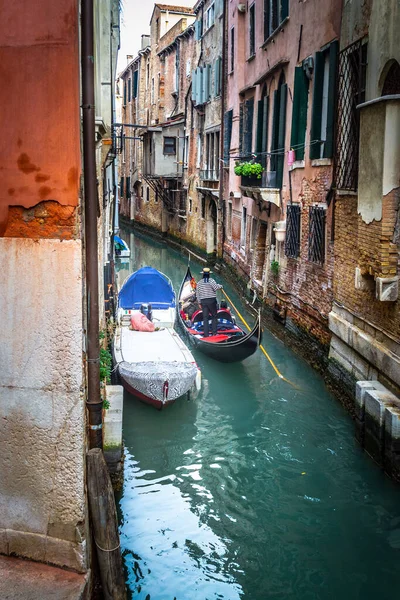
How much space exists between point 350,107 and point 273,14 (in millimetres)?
5780

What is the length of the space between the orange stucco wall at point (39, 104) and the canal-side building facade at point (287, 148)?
6.08 meters

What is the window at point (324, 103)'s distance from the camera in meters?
8.88

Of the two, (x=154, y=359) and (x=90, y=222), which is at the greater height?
(x=90, y=222)

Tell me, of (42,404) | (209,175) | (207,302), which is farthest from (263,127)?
(42,404)

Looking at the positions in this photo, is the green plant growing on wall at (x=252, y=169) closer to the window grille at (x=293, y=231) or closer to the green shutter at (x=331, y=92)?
the window grille at (x=293, y=231)

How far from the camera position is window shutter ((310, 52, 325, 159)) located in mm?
9562

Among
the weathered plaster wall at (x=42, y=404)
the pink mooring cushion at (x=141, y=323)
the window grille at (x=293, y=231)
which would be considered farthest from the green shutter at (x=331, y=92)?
the weathered plaster wall at (x=42, y=404)

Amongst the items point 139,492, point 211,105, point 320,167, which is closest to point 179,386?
point 139,492

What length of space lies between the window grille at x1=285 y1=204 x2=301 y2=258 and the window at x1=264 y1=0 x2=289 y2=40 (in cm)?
342

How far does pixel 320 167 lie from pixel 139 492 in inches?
214

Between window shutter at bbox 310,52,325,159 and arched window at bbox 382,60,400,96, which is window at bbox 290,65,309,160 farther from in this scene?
arched window at bbox 382,60,400,96

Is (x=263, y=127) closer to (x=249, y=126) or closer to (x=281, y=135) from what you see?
(x=249, y=126)

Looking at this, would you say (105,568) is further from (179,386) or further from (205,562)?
(179,386)

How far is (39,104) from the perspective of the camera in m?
3.40
